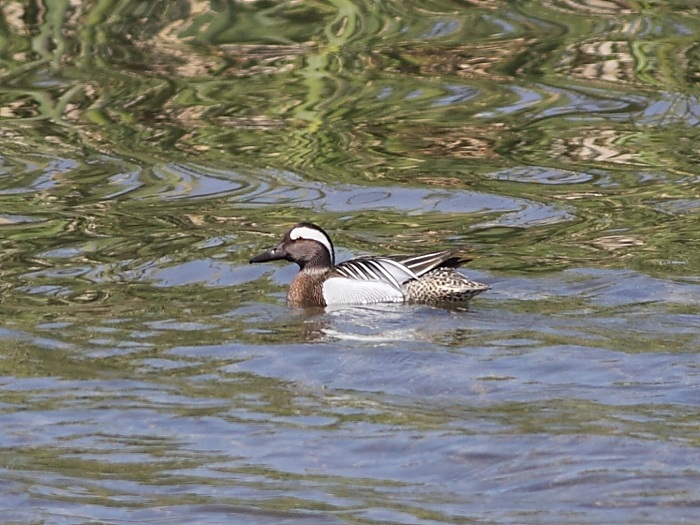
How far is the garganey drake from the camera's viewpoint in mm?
9891

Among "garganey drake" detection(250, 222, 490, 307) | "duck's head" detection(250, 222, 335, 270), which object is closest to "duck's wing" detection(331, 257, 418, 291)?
"garganey drake" detection(250, 222, 490, 307)

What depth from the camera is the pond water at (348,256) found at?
21.0 ft

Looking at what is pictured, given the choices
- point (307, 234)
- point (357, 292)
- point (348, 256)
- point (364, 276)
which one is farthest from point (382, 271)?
point (348, 256)

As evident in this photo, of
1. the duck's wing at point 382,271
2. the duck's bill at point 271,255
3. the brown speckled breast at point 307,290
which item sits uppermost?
the duck's wing at point 382,271

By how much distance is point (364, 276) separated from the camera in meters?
10.1

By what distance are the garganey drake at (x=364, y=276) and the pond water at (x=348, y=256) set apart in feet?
0.53

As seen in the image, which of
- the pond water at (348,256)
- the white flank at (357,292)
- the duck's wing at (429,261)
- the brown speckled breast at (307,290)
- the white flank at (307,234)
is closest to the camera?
the pond water at (348,256)

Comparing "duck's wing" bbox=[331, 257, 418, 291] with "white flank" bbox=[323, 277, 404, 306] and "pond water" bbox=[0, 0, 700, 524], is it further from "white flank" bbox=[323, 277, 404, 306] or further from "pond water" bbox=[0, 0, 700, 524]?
"pond water" bbox=[0, 0, 700, 524]

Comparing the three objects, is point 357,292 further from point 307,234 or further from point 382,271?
point 307,234

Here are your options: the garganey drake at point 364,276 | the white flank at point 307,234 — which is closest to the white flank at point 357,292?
the garganey drake at point 364,276

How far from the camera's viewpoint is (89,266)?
1070 cm

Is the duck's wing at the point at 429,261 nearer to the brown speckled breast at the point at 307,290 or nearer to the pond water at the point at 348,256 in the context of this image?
the pond water at the point at 348,256

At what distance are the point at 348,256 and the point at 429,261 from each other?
5.15ft

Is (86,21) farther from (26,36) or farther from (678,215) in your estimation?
(678,215)
